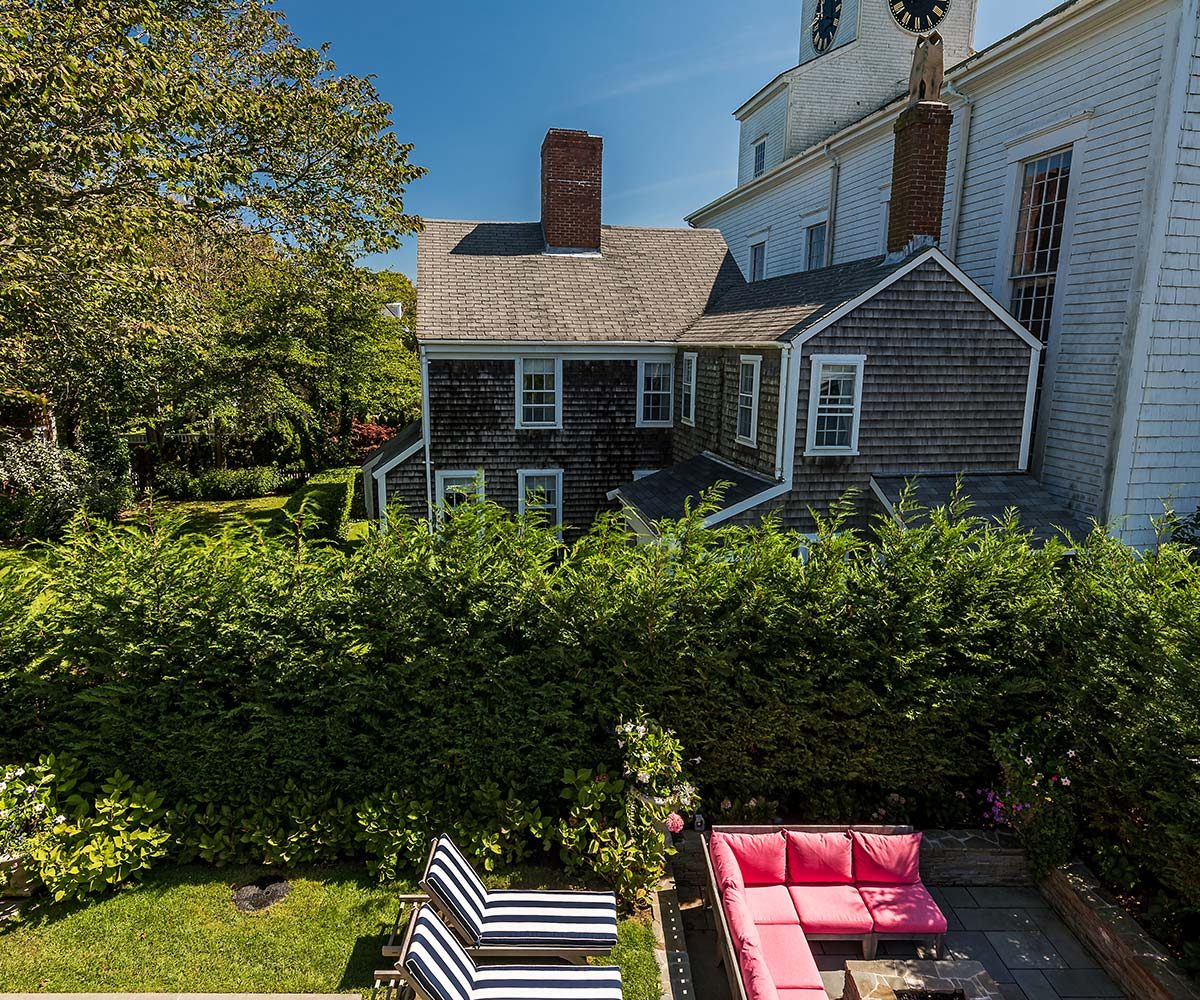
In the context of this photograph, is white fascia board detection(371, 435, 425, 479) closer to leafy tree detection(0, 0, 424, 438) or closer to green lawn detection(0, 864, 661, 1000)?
leafy tree detection(0, 0, 424, 438)

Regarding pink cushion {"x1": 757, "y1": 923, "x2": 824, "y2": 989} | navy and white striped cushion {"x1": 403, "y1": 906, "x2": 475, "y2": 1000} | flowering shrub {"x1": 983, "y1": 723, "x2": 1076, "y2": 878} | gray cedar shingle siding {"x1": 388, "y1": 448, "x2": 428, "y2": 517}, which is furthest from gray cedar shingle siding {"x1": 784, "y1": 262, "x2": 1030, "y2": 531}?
navy and white striped cushion {"x1": 403, "y1": 906, "x2": 475, "y2": 1000}

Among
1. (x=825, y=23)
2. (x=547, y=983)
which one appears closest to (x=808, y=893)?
(x=547, y=983)

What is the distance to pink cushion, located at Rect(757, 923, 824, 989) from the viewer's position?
20.9ft

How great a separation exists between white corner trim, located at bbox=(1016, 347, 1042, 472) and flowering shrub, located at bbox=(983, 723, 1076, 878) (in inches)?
304

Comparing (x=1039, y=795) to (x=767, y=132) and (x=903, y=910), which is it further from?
(x=767, y=132)

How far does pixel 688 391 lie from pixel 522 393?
422cm

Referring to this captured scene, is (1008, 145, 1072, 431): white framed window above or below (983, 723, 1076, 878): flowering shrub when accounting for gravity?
above

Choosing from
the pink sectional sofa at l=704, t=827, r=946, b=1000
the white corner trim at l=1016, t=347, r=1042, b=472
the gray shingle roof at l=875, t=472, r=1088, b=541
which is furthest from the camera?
the white corner trim at l=1016, t=347, r=1042, b=472

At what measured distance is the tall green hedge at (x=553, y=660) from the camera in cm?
764

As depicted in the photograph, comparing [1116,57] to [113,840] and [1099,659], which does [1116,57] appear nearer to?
[1099,659]

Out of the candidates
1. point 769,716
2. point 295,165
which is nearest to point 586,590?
point 769,716

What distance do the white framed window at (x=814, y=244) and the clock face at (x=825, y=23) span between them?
23.8ft

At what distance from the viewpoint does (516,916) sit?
6.95m

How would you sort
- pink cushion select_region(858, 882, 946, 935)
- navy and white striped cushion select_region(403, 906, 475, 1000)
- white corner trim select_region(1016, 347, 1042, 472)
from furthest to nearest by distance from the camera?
1. white corner trim select_region(1016, 347, 1042, 472)
2. pink cushion select_region(858, 882, 946, 935)
3. navy and white striped cushion select_region(403, 906, 475, 1000)
